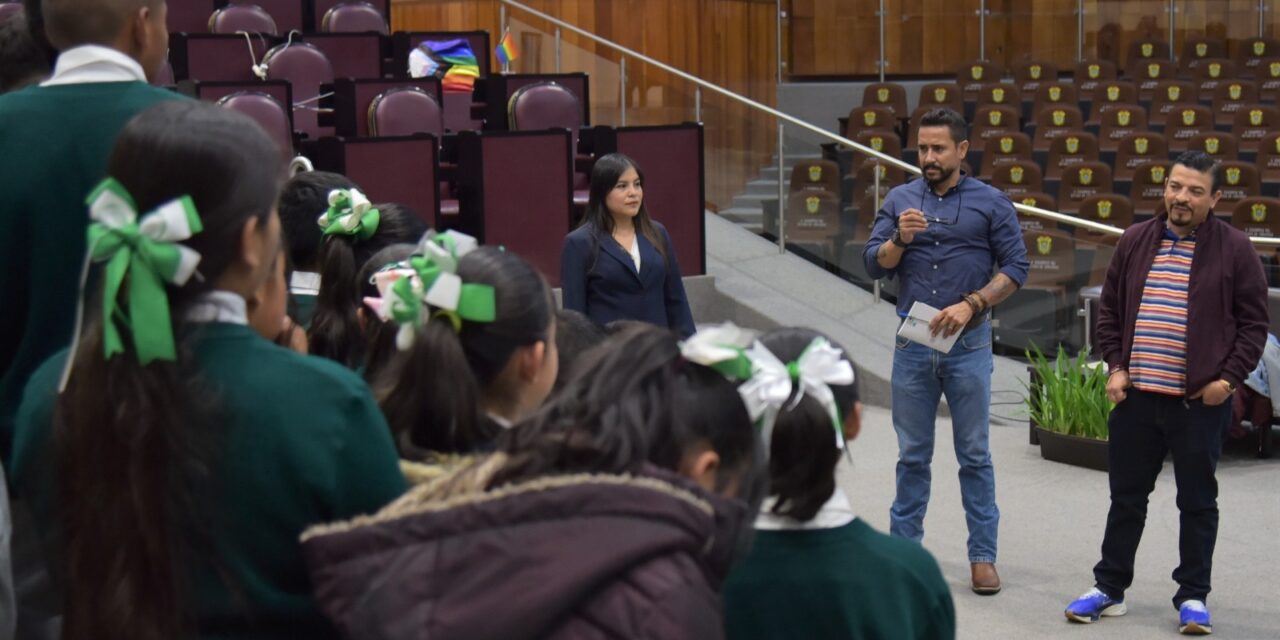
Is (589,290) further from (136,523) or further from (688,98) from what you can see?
(688,98)

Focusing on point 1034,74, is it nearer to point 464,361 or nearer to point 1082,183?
point 1082,183

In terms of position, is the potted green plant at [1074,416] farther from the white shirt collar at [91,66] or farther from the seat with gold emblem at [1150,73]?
the seat with gold emblem at [1150,73]

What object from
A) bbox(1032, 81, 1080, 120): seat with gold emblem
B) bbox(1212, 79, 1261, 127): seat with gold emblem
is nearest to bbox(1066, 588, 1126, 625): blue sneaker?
bbox(1032, 81, 1080, 120): seat with gold emblem

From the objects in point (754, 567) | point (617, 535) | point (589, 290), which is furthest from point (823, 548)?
point (589, 290)

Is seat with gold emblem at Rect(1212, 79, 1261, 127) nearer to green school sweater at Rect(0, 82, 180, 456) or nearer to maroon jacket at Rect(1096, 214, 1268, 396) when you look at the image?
maroon jacket at Rect(1096, 214, 1268, 396)

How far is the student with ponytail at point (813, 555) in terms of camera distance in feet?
5.96

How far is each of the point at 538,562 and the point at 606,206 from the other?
3.50 m

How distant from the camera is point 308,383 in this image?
1.43m

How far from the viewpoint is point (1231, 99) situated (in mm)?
11195

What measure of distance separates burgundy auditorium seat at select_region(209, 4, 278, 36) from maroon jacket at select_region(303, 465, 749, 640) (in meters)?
7.93

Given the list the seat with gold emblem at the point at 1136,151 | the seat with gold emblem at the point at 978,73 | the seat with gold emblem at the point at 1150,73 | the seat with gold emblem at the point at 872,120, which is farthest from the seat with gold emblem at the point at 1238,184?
the seat with gold emblem at the point at 978,73

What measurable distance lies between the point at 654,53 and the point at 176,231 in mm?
11336

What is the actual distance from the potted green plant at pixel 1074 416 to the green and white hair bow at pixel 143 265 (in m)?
4.92

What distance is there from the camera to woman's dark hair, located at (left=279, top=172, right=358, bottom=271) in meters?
2.89
